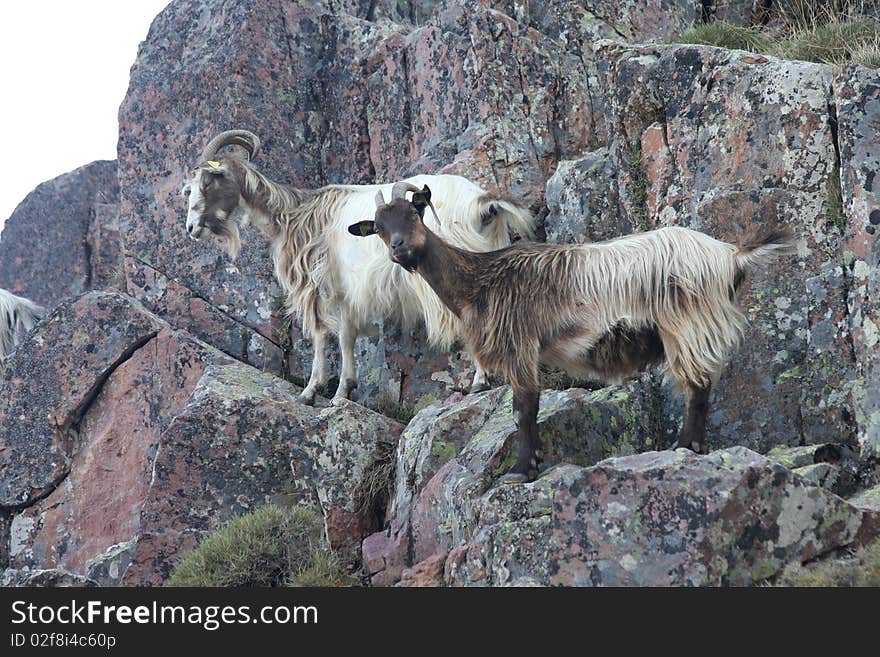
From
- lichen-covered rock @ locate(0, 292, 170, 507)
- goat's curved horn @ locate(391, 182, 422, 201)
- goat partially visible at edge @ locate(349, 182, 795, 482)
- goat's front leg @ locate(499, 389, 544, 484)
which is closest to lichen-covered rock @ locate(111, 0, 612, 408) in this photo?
lichen-covered rock @ locate(0, 292, 170, 507)

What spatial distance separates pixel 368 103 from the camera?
12.0 meters

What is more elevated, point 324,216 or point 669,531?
point 324,216

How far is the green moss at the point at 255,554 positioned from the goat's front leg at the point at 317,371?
5.35ft

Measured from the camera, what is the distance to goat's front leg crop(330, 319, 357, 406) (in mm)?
9938

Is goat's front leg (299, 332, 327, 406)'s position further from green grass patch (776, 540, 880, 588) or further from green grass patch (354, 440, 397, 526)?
green grass patch (776, 540, 880, 588)

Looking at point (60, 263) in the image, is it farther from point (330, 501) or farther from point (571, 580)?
point (571, 580)

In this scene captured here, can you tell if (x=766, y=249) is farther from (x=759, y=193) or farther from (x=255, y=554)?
(x=255, y=554)

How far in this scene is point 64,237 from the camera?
1485cm

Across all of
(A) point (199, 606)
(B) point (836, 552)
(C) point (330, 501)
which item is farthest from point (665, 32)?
(A) point (199, 606)

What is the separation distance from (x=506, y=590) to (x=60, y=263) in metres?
11.0

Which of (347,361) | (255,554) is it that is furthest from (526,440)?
(347,361)

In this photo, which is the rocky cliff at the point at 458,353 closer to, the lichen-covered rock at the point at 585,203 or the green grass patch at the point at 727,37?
the lichen-covered rock at the point at 585,203

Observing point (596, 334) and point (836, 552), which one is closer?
point (836, 552)

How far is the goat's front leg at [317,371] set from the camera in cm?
983
